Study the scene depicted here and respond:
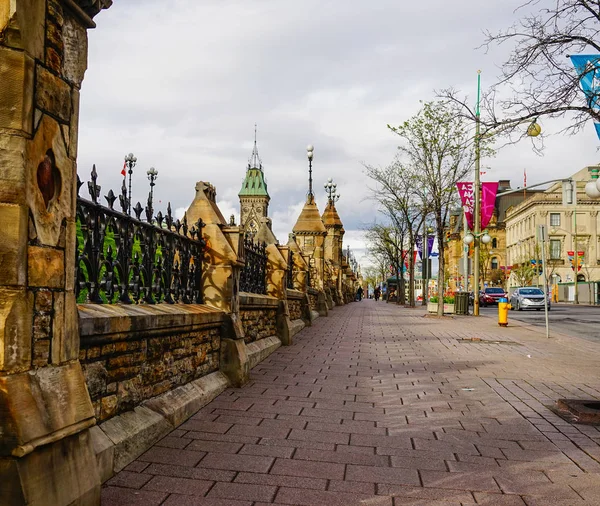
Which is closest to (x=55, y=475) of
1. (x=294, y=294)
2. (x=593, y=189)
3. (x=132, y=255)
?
(x=132, y=255)

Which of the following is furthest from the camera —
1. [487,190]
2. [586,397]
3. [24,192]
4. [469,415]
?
[487,190]

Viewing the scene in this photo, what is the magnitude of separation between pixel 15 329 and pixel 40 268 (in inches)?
14.6

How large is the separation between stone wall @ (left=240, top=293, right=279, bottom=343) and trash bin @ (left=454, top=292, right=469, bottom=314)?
1748 cm

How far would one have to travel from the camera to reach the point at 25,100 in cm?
311

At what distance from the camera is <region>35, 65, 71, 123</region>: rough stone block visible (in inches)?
129

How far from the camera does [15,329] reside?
9.82 ft

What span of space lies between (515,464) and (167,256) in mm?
3842

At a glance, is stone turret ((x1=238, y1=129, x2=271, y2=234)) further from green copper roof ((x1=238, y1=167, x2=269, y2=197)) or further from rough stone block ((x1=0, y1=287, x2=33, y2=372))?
rough stone block ((x1=0, y1=287, x2=33, y2=372))

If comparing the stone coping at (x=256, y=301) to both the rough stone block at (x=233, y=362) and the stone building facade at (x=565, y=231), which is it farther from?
the stone building facade at (x=565, y=231)

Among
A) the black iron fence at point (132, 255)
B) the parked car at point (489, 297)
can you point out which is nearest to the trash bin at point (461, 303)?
the parked car at point (489, 297)

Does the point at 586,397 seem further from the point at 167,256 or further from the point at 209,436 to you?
the point at 167,256

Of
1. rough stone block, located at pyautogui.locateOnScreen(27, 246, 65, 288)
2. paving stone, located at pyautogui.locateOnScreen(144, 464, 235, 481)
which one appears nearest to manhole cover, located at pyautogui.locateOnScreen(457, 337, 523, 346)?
paving stone, located at pyautogui.locateOnScreen(144, 464, 235, 481)

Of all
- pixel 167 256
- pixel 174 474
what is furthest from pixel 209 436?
Result: pixel 167 256

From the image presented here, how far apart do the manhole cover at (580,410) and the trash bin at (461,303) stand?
2202cm
